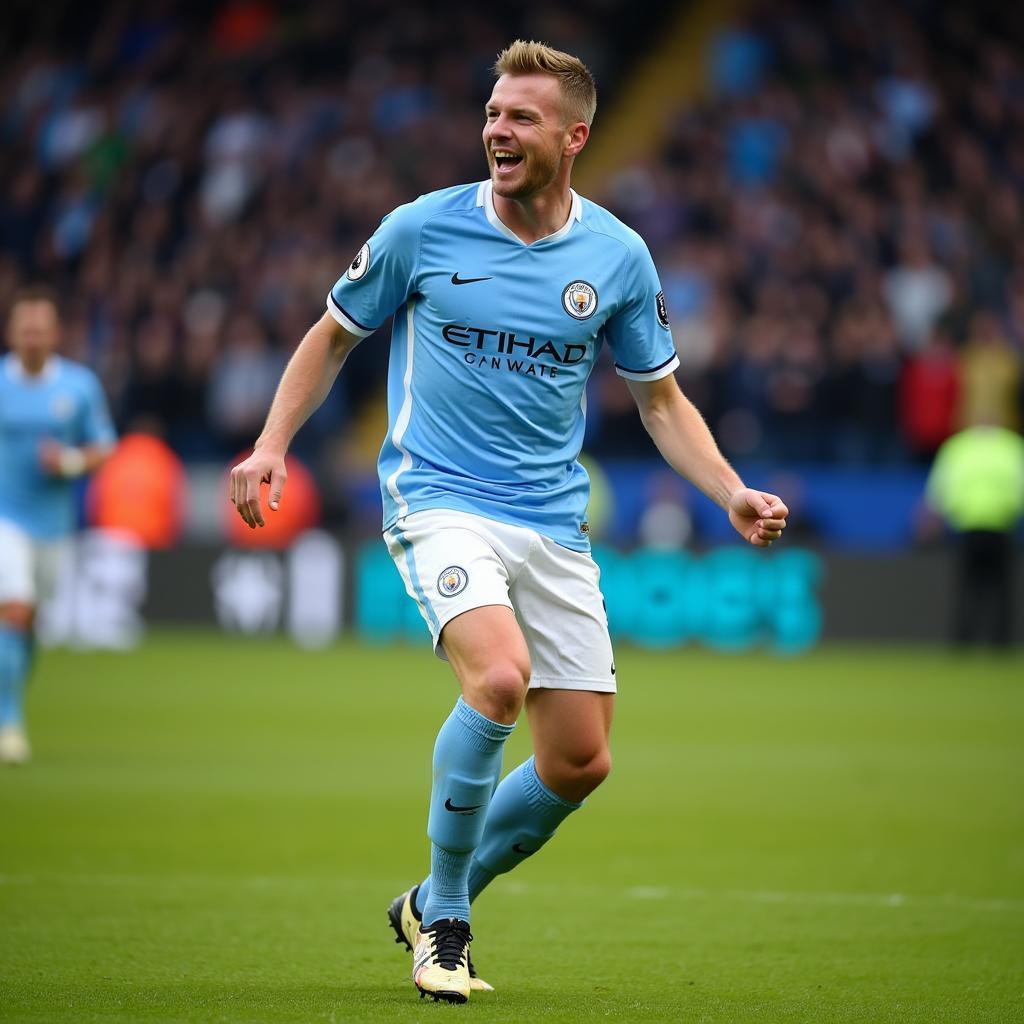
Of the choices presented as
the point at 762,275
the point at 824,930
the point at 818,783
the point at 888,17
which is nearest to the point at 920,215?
the point at 762,275

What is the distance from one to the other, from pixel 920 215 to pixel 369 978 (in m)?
17.6

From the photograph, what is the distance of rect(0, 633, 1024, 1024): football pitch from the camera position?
5207 mm

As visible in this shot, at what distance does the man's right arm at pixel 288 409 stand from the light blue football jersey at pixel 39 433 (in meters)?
5.65

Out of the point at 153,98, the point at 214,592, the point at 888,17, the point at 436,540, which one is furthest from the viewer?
the point at 153,98

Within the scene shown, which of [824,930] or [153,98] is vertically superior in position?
[153,98]

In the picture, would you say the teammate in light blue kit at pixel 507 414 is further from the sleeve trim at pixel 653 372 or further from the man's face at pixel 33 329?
the man's face at pixel 33 329

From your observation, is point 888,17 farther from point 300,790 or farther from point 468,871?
point 468,871

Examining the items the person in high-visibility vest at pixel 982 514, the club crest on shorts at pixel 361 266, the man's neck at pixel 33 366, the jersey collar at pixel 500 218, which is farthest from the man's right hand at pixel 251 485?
the person in high-visibility vest at pixel 982 514

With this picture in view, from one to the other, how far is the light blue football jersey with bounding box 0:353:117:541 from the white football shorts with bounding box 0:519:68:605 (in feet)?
0.20

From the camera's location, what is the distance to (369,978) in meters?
5.40

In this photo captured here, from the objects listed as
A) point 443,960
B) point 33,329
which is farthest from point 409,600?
point 443,960

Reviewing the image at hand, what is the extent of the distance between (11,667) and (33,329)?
183 centimetres

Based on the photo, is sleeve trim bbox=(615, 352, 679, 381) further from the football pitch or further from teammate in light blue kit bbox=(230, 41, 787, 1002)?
the football pitch

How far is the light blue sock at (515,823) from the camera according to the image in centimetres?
542
